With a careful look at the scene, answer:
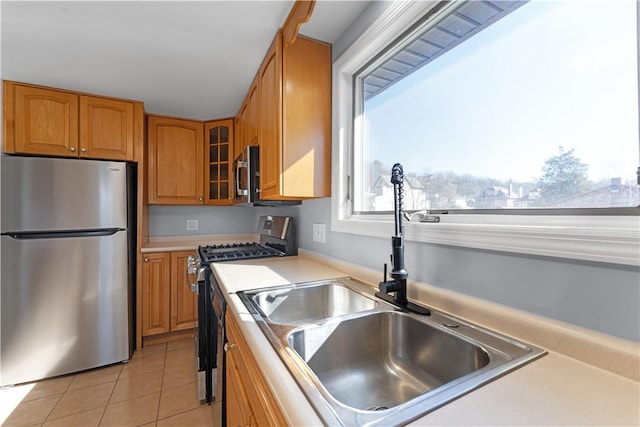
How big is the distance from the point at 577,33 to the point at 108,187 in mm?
2698

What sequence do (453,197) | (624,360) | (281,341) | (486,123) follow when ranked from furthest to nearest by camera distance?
(453,197)
(486,123)
(281,341)
(624,360)

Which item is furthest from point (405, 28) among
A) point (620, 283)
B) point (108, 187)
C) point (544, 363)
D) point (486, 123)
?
point (108, 187)

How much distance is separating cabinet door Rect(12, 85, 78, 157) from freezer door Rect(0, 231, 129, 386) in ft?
2.27

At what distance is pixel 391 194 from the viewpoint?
1.39m

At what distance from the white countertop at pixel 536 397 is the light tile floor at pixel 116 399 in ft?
3.79

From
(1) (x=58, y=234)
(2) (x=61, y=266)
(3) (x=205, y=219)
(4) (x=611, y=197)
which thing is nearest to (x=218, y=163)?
(3) (x=205, y=219)

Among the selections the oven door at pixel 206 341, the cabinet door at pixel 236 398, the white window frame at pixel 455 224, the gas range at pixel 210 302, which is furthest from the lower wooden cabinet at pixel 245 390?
the white window frame at pixel 455 224

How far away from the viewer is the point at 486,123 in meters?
0.96

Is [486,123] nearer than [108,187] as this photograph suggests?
Yes

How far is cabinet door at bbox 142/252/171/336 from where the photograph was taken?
98.3 inches

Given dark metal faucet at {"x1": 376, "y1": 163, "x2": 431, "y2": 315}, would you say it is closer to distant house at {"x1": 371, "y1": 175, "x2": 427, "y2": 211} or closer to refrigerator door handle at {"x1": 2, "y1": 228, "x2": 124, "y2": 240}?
distant house at {"x1": 371, "y1": 175, "x2": 427, "y2": 211}

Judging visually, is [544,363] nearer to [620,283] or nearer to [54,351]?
[620,283]

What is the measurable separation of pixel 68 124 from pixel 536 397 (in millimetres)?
3044

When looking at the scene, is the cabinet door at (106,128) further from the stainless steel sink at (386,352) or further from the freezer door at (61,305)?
the stainless steel sink at (386,352)
